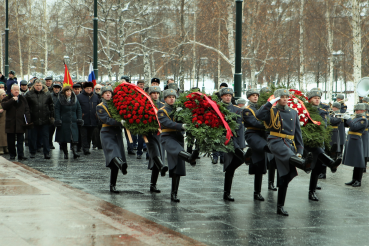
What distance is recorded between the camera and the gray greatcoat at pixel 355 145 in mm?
11180

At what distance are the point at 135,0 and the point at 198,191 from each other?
1080 inches

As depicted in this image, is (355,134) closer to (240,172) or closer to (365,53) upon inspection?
(240,172)

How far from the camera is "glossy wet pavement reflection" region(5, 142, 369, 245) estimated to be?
6.72 meters

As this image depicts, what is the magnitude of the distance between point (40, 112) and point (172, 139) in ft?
20.1

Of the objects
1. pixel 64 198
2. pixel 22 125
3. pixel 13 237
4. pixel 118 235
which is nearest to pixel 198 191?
pixel 64 198

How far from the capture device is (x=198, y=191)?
9852mm

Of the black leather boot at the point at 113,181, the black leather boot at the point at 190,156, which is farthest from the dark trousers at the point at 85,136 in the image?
the black leather boot at the point at 190,156

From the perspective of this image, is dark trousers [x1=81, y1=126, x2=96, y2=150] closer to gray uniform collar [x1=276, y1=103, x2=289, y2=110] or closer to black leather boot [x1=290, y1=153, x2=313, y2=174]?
gray uniform collar [x1=276, y1=103, x2=289, y2=110]

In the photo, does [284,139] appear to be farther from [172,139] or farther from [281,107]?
[172,139]

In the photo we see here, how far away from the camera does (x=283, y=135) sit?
852cm

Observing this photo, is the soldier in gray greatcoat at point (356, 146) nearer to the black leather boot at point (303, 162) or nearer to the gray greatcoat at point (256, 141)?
the gray greatcoat at point (256, 141)

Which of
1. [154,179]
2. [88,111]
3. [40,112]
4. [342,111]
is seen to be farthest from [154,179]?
[342,111]

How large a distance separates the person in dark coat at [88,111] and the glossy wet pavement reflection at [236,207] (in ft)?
8.00

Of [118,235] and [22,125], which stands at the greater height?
[22,125]
